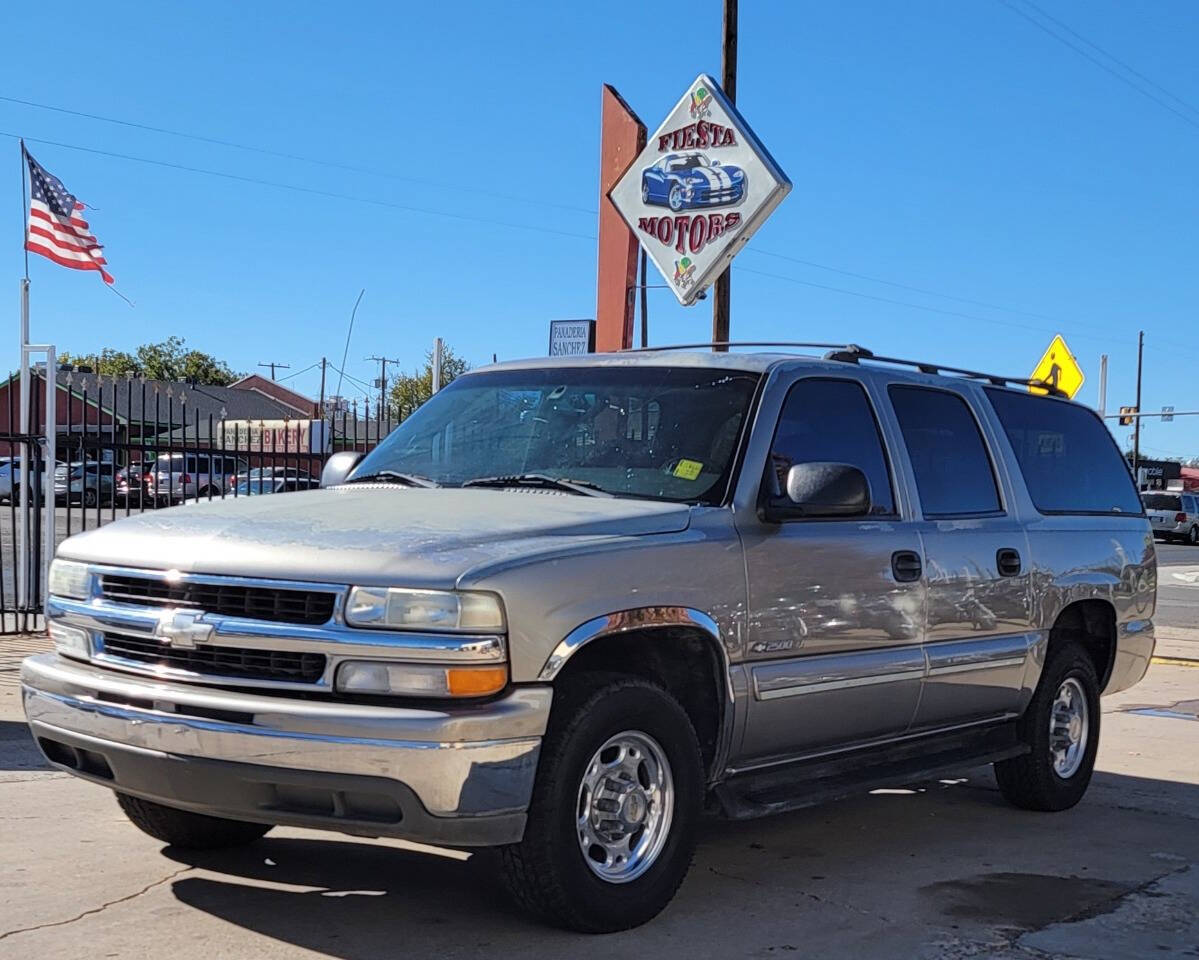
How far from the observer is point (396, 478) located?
18.6ft

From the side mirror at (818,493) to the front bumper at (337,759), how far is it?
1325 millimetres

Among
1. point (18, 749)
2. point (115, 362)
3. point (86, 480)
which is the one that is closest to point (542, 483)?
point (18, 749)

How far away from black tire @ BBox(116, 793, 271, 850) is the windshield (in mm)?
1408

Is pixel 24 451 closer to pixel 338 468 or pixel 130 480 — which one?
pixel 130 480

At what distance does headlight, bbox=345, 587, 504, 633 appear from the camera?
4219 mm

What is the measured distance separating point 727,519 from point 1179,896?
7.13 ft

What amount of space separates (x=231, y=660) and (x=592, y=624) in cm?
106

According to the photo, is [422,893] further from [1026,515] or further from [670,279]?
[670,279]

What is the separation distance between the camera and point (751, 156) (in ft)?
39.3

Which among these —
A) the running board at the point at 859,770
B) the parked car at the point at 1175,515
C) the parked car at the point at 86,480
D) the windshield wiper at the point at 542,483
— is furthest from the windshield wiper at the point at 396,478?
the parked car at the point at 1175,515

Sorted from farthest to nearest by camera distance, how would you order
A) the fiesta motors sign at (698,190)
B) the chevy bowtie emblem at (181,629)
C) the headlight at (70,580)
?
1. the fiesta motors sign at (698,190)
2. the headlight at (70,580)
3. the chevy bowtie emblem at (181,629)

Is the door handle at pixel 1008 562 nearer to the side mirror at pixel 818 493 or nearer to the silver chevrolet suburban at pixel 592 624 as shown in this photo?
the silver chevrolet suburban at pixel 592 624

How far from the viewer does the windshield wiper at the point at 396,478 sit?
558 cm

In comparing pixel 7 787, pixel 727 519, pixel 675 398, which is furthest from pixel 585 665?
pixel 7 787
